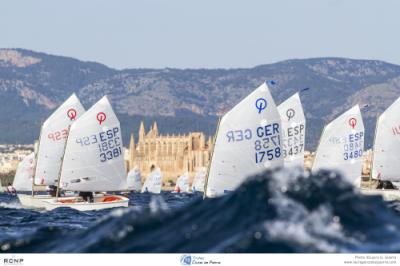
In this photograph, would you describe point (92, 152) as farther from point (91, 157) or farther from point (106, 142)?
point (106, 142)

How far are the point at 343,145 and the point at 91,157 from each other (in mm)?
14860

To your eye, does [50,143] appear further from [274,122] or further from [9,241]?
[9,241]

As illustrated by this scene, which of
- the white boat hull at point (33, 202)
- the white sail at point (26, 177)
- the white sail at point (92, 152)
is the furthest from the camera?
the white sail at point (26, 177)

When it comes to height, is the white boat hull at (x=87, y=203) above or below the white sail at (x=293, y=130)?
below

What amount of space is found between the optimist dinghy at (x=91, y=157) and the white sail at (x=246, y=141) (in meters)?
16.6

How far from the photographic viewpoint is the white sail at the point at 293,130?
6812 centimetres

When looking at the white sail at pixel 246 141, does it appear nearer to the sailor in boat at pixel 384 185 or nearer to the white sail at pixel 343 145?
the white sail at pixel 343 145

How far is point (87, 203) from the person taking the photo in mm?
58781

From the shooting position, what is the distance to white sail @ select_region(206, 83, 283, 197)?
43156 mm

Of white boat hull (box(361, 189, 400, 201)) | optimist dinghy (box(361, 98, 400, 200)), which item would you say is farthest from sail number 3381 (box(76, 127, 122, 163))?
optimist dinghy (box(361, 98, 400, 200))

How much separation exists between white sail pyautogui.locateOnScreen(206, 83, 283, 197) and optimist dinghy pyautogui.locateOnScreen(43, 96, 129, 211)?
54.5ft

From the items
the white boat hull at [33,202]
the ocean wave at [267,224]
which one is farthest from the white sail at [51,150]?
→ the ocean wave at [267,224]
